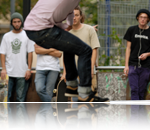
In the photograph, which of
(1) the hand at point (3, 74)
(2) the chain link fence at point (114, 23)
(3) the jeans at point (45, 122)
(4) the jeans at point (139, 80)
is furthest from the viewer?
(2) the chain link fence at point (114, 23)

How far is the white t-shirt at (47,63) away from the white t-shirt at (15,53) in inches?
14.1

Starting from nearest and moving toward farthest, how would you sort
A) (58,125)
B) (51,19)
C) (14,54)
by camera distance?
(58,125) < (51,19) < (14,54)

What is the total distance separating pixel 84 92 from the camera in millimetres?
3359

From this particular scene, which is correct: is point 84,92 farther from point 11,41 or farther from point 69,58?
point 11,41

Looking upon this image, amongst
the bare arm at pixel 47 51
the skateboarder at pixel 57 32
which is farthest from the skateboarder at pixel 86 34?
the skateboarder at pixel 57 32

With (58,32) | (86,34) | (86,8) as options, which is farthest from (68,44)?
(86,8)

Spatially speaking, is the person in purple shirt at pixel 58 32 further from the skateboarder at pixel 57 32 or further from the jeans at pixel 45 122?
the jeans at pixel 45 122

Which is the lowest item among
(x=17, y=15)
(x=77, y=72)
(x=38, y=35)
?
(x=77, y=72)

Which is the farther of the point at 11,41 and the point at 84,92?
the point at 11,41

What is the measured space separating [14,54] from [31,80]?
563 mm

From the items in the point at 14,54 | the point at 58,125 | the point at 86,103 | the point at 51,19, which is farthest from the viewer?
the point at 14,54

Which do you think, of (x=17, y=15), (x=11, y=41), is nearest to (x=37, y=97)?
(x=11, y=41)

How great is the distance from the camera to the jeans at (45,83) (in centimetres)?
480

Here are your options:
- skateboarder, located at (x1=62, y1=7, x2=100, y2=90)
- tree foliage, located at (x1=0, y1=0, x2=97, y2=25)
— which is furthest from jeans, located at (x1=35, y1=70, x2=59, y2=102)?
tree foliage, located at (x1=0, y1=0, x2=97, y2=25)
